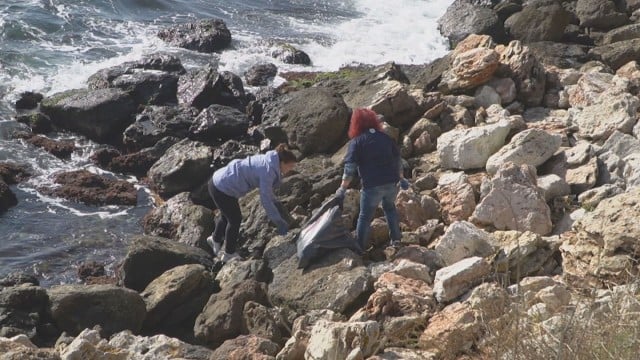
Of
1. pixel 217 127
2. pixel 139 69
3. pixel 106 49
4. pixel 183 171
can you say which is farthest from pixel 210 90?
pixel 106 49

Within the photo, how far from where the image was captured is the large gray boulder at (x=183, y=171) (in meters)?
13.7

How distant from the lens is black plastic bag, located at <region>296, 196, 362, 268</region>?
912 centimetres

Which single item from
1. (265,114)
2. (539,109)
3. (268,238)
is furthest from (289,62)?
(268,238)

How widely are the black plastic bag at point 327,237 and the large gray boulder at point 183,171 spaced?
15.8 ft

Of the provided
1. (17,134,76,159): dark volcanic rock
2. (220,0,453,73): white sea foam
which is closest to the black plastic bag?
(17,134,76,159): dark volcanic rock

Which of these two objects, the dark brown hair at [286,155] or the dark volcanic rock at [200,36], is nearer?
the dark brown hair at [286,155]

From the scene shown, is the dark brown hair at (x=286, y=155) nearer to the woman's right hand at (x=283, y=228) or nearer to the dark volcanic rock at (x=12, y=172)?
the woman's right hand at (x=283, y=228)

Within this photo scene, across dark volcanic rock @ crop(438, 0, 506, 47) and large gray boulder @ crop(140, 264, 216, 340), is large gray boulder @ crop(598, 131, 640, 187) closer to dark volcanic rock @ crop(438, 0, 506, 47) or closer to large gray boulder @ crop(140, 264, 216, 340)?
large gray boulder @ crop(140, 264, 216, 340)

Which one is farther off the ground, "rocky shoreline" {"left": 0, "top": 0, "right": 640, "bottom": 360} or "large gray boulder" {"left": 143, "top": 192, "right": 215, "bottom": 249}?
"rocky shoreline" {"left": 0, "top": 0, "right": 640, "bottom": 360}

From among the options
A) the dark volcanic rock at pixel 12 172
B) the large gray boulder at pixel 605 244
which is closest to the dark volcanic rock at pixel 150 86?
the dark volcanic rock at pixel 12 172

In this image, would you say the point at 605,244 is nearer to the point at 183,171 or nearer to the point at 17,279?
the point at 17,279

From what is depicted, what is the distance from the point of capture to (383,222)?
9711mm

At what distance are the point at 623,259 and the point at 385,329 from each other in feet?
7.76

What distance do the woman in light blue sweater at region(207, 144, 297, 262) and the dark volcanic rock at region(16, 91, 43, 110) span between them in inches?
329
